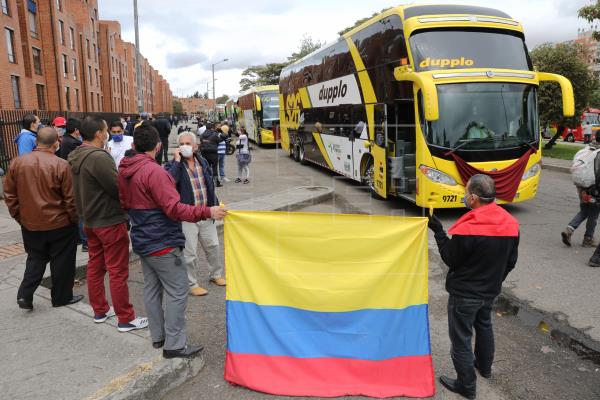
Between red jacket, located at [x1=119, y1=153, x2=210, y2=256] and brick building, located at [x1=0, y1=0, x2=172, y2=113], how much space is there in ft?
94.4

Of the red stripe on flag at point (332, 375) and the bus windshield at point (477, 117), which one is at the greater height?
the bus windshield at point (477, 117)

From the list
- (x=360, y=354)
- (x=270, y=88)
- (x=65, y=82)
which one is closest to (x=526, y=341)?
(x=360, y=354)

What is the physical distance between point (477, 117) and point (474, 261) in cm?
611

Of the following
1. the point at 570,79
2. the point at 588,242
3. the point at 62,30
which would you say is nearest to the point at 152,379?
the point at 588,242

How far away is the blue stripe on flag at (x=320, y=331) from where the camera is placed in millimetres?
3340

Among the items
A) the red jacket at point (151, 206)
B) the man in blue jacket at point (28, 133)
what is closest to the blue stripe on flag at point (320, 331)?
the red jacket at point (151, 206)

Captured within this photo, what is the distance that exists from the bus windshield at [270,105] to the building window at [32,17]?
2009 cm

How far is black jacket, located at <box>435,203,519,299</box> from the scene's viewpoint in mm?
2975

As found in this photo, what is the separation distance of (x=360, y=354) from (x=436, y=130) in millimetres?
5957

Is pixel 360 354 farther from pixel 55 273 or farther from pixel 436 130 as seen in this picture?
pixel 436 130

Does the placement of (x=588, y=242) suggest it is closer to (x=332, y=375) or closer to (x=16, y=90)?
(x=332, y=375)

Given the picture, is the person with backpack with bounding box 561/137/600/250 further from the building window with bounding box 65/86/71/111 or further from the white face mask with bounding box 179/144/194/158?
the building window with bounding box 65/86/71/111

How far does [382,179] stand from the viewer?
395 inches

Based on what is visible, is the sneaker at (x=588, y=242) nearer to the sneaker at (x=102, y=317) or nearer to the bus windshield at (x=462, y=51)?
the bus windshield at (x=462, y=51)
